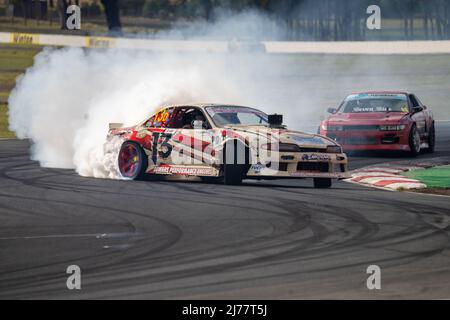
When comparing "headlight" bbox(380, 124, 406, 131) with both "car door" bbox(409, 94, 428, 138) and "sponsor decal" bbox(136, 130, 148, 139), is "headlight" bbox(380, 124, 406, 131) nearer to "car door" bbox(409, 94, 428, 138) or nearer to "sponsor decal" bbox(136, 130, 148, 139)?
"car door" bbox(409, 94, 428, 138)

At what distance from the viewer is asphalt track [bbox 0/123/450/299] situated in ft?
29.3

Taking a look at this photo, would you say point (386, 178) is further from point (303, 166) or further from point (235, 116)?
point (235, 116)

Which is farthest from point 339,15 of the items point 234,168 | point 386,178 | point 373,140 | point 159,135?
point 234,168

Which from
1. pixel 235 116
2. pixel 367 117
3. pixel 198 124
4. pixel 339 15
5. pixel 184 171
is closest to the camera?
pixel 198 124

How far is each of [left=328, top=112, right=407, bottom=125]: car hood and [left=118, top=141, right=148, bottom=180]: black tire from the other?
236 inches

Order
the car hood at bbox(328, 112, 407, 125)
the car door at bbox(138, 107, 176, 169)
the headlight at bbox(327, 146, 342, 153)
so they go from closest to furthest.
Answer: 1. the headlight at bbox(327, 146, 342, 153)
2. the car door at bbox(138, 107, 176, 169)
3. the car hood at bbox(328, 112, 407, 125)

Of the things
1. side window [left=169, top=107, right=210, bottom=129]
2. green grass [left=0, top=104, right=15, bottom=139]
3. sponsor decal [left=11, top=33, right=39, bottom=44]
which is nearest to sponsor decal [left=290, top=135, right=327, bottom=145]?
side window [left=169, top=107, right=210, bottom=129]

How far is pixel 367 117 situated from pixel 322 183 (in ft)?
20.5

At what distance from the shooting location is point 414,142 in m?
22.4

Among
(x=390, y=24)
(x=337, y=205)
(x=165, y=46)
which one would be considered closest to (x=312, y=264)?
(x=337, y=205)

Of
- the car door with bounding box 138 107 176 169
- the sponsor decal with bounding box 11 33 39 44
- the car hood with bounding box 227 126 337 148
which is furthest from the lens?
the sponsor decal with bounding box 11 33 39 44

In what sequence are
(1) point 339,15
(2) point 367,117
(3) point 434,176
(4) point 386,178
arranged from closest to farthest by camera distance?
1. (4) point 386,178
2. (3) point 434,176
3. (2) point 367,117
4. (1) point 339,15

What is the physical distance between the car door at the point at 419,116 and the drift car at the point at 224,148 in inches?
234

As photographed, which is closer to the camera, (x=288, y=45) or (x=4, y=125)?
(x=4, y=125)
